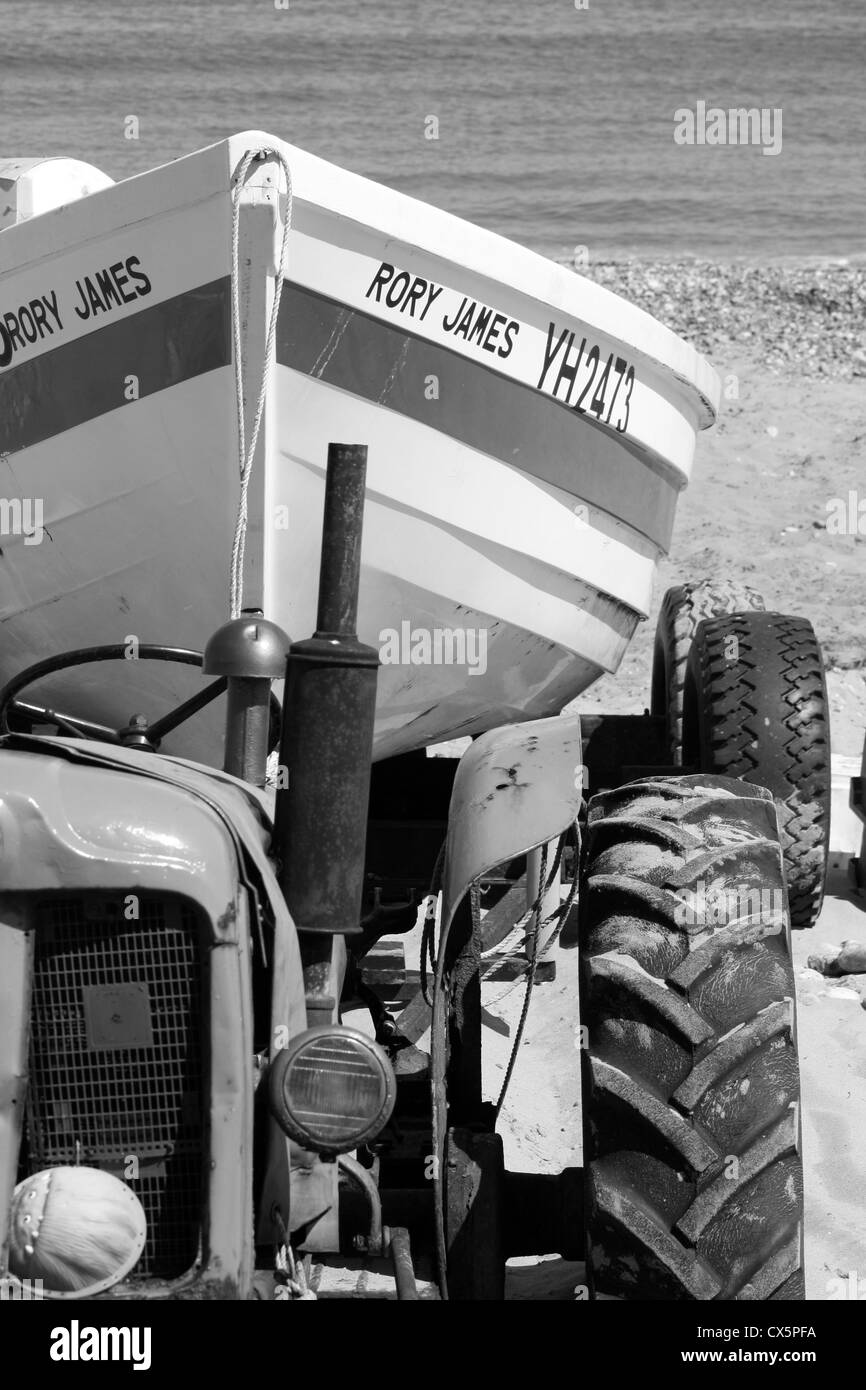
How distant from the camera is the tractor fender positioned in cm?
292

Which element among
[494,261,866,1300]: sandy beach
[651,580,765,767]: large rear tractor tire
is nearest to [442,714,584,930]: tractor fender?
[494,261,866,1300]: sandy beach

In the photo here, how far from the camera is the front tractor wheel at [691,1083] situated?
8.68ft

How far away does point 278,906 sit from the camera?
7.98 feet

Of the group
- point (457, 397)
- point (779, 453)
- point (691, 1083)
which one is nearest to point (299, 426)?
point (457, 397)

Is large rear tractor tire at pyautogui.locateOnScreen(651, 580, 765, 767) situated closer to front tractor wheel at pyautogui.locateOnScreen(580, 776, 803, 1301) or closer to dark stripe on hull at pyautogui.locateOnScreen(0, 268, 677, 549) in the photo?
dark stripe on hull at pyautogui.locateOnScreen(0, 268, 677, 549)

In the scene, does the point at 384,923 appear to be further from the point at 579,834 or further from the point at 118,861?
the point at 118,861

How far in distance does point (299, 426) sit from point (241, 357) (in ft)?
0.82

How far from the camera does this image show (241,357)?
14.1 feet

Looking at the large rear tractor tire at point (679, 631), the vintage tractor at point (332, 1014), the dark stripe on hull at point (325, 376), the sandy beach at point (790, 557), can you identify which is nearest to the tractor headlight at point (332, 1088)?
the vintage tractor at point (332, 1014)

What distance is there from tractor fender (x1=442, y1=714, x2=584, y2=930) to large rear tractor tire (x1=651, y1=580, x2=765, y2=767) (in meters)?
2.08

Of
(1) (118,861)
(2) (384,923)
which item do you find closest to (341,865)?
(1) (118,861)

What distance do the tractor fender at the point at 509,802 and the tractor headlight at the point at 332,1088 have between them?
→ 0.60 meters

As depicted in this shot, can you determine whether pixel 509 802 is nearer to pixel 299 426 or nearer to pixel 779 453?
pixel 299 426
